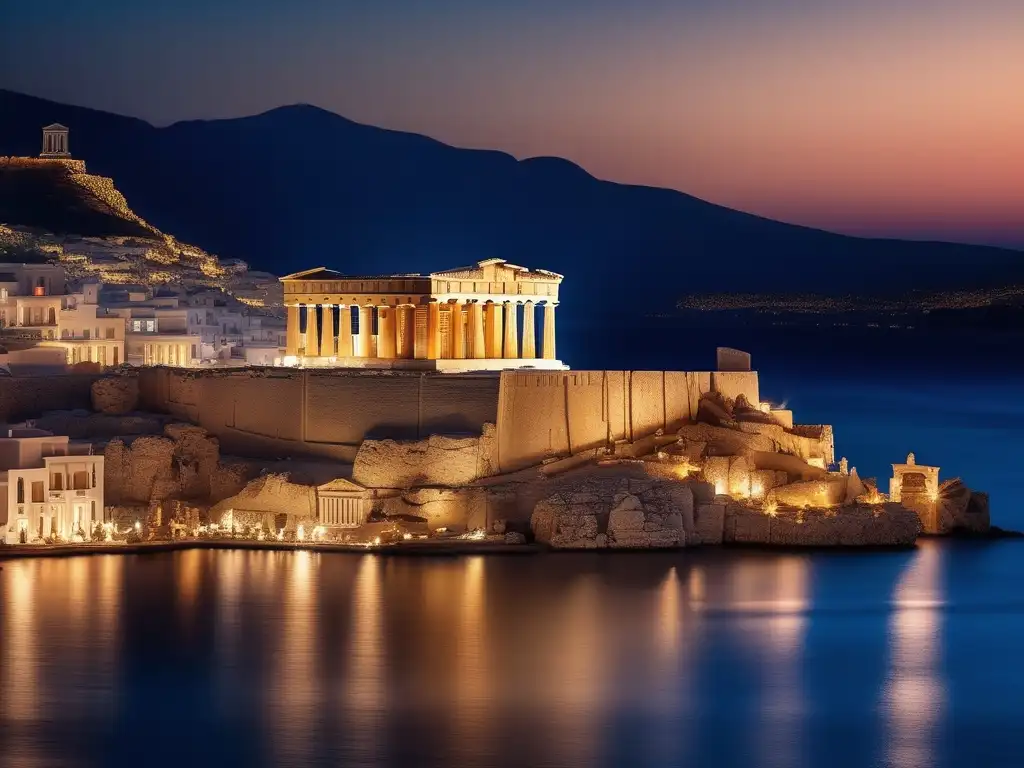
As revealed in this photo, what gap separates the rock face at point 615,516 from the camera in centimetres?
5291

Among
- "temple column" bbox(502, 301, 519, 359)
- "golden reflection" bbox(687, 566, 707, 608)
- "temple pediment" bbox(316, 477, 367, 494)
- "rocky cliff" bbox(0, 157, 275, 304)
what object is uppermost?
"rocky cliff" bbox(0, 157, 275, 304)

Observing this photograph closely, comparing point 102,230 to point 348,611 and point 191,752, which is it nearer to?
point 348,611

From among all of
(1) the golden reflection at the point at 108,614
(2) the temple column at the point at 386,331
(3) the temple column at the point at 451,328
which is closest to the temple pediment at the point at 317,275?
(2) the temple column at the point at 386,331

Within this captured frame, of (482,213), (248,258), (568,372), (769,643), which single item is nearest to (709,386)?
(568,372)

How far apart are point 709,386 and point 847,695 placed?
18.8 metres

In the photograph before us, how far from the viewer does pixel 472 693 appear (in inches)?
1590

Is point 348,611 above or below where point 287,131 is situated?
below

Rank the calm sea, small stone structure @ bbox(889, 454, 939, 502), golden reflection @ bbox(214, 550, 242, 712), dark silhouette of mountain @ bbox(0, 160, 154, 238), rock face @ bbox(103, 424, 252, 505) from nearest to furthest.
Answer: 1. the calm sea
2. golden reflection @ bbox(214, 550, 242, 712)
3. rock face @ bbox(103, 424, 252, 505)
4. small stone structure @ bbox(889, 454, 939, 502)
5. dark silhouette of mountain @ bbox(0, 160, 154, 238)

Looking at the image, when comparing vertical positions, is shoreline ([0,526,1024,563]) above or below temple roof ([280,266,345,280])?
below

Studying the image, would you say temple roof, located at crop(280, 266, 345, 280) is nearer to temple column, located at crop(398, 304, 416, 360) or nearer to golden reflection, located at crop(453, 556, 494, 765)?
temple column, located at crop(398, 304, 416, 360)

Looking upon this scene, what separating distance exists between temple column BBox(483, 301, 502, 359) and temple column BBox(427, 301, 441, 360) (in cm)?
148

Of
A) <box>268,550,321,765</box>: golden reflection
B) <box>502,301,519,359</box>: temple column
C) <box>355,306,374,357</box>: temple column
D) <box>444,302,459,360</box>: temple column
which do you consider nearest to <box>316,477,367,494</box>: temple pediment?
<box>268,550,321,765</box>: golden reflection

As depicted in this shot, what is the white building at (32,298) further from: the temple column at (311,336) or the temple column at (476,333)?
the temple column at (476,333)

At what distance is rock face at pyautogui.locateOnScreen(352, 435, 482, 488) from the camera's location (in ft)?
180
